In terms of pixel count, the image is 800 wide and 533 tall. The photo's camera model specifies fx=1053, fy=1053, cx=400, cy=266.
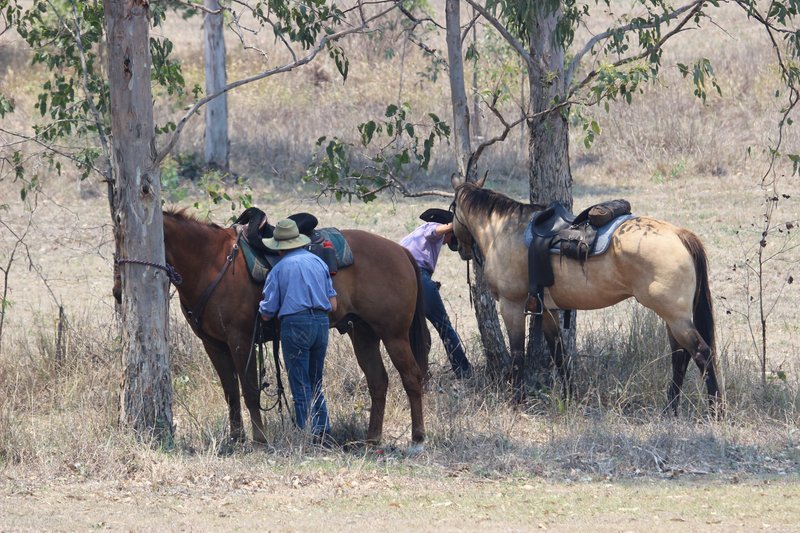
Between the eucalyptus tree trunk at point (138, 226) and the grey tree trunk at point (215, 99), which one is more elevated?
the grey tree trunk at point (215, 99)

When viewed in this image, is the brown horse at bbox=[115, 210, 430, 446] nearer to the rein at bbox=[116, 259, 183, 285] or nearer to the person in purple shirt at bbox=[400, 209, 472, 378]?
the rein at bbox=[116, 259, 183, 285]

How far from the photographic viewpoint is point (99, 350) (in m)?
9.91

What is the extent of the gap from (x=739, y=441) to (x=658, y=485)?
132cm

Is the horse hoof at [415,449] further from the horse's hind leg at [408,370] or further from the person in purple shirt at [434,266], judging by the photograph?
the person in purple shirt at [434,266]

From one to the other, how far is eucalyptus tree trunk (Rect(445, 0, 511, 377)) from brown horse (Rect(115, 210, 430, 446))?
1.46 m

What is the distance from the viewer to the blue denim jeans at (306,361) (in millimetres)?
7738

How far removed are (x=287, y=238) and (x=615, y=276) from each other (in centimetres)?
273

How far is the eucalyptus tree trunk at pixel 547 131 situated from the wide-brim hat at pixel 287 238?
2617 millimetres

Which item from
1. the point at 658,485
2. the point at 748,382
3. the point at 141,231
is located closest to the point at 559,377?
the point at 748,382

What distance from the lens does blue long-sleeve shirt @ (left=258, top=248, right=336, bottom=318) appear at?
769 centimetres

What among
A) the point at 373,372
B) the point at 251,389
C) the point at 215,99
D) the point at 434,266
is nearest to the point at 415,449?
the point at 373,372

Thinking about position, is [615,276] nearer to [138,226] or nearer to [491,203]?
[491,203]

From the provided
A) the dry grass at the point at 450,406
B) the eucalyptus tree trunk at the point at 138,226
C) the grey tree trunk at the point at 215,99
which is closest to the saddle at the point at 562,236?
Answer: the dry grass at the point at 450,406

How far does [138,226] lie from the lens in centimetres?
745
